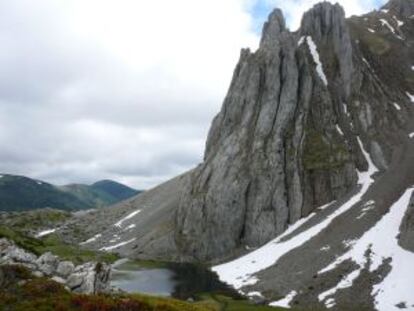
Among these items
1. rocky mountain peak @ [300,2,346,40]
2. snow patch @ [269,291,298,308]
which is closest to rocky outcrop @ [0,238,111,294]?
snow patch @ [269,291,298,308]

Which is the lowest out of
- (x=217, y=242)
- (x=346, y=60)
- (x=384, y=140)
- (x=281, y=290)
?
(x=281, y=290)

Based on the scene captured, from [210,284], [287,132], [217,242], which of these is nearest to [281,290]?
[210,284]

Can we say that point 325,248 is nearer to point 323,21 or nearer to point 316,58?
point 316,58

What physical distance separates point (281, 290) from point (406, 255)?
71.5ft

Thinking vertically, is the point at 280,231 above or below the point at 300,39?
below

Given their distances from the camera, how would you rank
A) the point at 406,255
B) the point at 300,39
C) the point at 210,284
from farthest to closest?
the point at 300,39 → the point at 210,284 → the point at 406,255

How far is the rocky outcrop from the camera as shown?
151 ft

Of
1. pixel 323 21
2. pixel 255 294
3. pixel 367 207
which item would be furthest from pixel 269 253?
pixel 323 21

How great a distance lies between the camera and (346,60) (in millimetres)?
169625

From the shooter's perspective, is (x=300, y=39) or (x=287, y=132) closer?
(x=287, y=132)

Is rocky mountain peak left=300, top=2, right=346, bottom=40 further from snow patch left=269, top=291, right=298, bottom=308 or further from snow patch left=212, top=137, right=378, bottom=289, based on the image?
snow patch left=269, top=291, right=298, bottom=308

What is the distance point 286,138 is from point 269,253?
128ft

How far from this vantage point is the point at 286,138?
497 feet

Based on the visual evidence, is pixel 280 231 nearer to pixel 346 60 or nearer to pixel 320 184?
pixel 320 184
